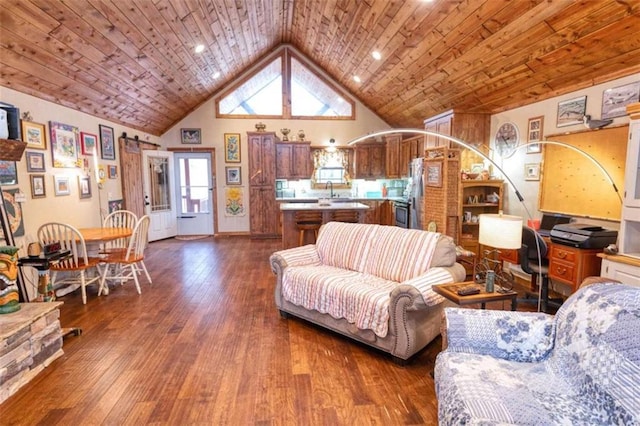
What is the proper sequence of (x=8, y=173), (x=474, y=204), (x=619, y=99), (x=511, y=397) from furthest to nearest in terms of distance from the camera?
(x=474, y=204) → (x=8, y=173) → (x=619, y=99) → (x=511, y=397)

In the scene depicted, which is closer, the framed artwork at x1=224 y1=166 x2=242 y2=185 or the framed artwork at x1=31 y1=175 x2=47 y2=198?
the framed artwork at x1=31 y1=175 x2=47 y2=198

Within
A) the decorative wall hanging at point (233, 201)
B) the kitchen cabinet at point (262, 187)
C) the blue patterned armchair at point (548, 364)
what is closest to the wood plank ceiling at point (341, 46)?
the kitchen cabinet at point (262, 187)

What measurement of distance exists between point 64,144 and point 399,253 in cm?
443

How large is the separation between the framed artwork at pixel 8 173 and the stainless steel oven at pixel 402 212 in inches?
234

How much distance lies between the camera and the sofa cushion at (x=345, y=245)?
3.35 meters

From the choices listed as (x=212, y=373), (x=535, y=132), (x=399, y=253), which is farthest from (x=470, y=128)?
(x=212, y=373)

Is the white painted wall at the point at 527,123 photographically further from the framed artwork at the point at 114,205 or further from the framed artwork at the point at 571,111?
the framed artwork at the point at 114,205

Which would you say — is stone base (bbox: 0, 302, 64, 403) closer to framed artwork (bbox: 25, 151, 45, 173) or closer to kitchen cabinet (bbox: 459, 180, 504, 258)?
framed artwork (bbox: 25, 151, 45, 173)

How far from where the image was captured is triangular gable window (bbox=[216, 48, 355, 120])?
779 cm

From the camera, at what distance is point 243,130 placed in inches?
313

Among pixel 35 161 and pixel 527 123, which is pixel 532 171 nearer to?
pixel 527 123

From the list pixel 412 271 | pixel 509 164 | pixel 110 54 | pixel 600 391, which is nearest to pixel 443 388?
pixel 600 391

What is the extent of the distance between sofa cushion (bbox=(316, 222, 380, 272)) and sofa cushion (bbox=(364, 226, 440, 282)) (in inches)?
3.1

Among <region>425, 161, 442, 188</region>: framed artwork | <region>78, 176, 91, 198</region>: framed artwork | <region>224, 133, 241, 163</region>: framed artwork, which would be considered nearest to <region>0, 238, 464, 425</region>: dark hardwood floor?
<region>78, 176, 91, 198</region>: framed artwork
